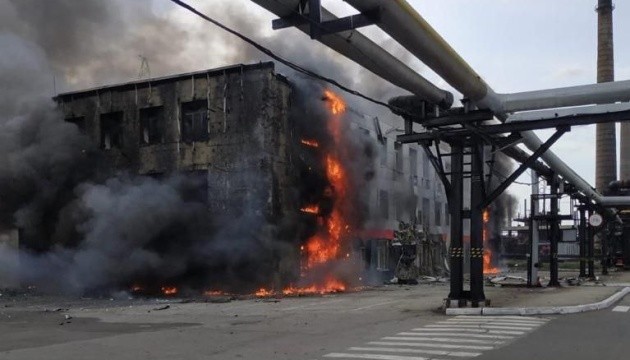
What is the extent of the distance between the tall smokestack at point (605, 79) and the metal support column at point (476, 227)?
42123 millimetres

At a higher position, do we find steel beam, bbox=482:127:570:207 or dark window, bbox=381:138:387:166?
dark window, bbox=381:138:387:166

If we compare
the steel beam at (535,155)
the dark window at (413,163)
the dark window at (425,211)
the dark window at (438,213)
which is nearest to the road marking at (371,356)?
the steel beam at (535,155)

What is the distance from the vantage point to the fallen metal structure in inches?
297

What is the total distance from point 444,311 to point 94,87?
1923cm

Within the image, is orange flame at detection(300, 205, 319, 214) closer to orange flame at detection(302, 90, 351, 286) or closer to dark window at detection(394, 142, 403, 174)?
orange flame at detection(302, 90, 351, 286)

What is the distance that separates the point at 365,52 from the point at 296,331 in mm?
5229

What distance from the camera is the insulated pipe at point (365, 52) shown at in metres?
6.73

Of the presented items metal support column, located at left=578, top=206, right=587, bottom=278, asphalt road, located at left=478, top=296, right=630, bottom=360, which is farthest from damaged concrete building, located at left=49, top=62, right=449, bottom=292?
asphalt road, located at left=478, top=296, right=630, bottom=360

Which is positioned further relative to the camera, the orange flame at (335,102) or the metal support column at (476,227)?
the orange flame at (335,102)

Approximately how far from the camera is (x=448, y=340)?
29.5 ft

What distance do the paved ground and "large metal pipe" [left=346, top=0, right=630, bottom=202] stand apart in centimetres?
399

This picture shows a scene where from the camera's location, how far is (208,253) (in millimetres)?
22000

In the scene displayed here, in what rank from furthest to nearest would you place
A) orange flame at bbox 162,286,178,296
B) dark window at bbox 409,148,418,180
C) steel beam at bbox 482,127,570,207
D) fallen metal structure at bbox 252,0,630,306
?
dark window at bbox 409,148,418,180 < orange flame at bbox 162,286,178,296 < steel beam at bbox 482,127,570,207 < fallen metal structure at bbox 252,0,630,306

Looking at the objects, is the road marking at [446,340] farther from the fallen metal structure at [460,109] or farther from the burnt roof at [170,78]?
the burnt roof at [170,78]
